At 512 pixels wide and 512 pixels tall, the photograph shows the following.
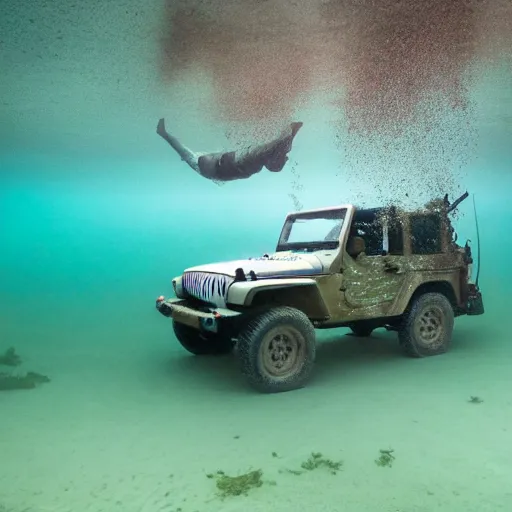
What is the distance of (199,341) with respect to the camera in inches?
213

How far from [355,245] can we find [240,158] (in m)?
5.75

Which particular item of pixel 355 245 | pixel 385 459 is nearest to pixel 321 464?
pixel 385 459

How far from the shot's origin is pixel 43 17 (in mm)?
6680

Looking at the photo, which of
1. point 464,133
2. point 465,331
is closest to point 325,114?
point 464,133

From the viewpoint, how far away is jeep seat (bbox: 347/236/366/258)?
4531 millimetres

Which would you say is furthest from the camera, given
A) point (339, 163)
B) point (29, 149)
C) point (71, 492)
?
point (29, 149)

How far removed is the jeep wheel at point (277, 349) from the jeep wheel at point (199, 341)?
1.33m

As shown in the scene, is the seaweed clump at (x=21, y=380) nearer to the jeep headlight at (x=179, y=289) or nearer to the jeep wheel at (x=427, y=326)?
the jeep headlight at (x=179, y=289)

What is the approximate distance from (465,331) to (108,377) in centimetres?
540

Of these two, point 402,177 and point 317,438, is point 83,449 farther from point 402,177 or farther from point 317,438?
point 402,177

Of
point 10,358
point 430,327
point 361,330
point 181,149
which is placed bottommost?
point 10,358

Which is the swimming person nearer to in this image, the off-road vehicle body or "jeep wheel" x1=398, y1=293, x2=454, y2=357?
the off-road vehicle body

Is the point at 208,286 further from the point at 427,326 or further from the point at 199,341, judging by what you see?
the point at 427,326

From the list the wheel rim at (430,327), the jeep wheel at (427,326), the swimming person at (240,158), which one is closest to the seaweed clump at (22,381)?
the jeep wheel at (427,326)
